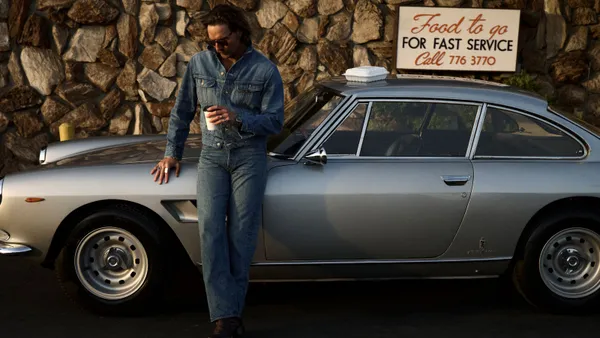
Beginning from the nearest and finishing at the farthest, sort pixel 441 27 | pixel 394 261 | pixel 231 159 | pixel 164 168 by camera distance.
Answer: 1. pixel 231 159
2. pixel 164 168
3. pixel 394 261
4. pixel 441 27

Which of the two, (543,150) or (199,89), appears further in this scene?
(543,150)

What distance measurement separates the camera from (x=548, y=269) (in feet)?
19.2

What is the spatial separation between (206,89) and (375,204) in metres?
1.15

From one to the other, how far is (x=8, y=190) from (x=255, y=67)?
1.60 meters

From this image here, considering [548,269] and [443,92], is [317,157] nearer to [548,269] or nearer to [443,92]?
[443,92]

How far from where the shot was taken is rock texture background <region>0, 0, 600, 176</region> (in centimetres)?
1035

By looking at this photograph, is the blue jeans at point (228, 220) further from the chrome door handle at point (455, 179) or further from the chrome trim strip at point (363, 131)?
the chrome door handle at point (455, 179)

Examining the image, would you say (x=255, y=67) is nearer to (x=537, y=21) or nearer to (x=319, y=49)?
(x=319, y=49)

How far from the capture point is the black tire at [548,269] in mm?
5762

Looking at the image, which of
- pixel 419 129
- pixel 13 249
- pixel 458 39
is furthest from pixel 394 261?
pixel 458 39

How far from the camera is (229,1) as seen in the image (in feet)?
34.9

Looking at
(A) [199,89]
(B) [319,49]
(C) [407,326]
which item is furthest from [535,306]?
(B) [319,49]

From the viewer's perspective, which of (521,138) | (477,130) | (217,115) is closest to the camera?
(217,115)

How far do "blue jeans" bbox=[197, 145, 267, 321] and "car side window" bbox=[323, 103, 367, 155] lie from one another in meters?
0.57
